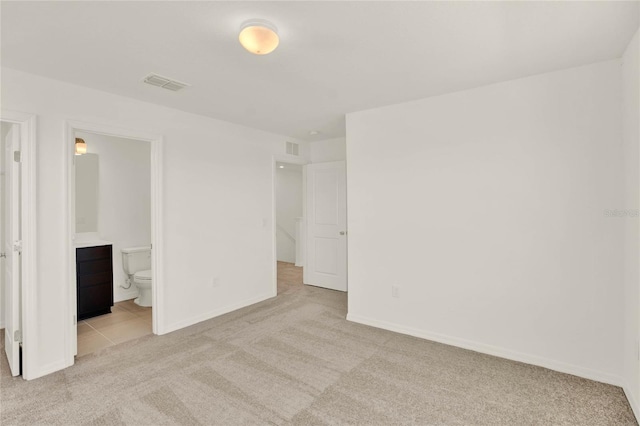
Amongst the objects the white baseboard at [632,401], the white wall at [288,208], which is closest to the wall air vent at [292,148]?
the white wall at [288,208]

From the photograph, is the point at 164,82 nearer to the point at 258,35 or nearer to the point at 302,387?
the point at 258,35

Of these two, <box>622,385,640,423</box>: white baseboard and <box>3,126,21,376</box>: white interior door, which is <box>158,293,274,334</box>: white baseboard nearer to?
<box>3,126,21,376</box>: white interior door

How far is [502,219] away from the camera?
279 centimetres

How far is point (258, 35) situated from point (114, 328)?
11.0 ft

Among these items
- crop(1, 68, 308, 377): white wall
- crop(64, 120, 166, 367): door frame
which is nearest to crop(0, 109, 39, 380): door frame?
crop(1, 68, 308, 377): white wall

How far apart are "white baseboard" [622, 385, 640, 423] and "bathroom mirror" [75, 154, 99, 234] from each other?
18.1 feet

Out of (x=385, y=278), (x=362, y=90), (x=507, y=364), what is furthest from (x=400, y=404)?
(x=362, y=90)

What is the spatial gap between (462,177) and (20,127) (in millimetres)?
3707

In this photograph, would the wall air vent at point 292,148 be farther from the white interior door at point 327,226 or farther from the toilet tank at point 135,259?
the toilet tank at point 135,259

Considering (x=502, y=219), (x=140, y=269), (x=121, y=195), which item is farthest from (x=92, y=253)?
(x=502, y=219)

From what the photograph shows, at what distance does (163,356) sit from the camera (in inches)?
111

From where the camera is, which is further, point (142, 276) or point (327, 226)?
point (327, 226)

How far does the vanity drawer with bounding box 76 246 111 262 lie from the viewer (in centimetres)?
367

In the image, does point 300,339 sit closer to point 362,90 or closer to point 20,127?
point 362,90
